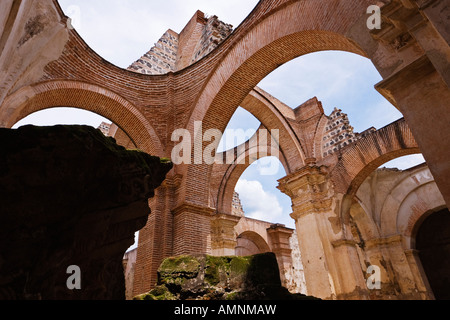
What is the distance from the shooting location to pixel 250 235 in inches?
564

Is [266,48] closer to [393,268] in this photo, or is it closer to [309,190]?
[309,190]

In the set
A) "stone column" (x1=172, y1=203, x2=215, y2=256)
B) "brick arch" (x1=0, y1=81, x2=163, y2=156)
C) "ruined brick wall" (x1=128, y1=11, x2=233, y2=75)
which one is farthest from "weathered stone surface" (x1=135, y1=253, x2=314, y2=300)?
"ruined brick wall" (x1=128, y1=11, x2=233, y2=75)

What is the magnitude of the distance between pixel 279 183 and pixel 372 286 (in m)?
4.81

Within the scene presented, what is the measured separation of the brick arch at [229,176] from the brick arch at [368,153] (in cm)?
301

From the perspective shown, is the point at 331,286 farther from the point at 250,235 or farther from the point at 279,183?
the point at 250,235

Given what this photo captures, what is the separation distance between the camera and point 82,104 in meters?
6.47

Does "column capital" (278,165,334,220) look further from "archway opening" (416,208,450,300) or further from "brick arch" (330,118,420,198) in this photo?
"archway opening" (416,208,450,300)

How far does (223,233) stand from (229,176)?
219 cm

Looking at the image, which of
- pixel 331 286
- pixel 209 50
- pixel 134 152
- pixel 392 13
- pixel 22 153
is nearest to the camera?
pixel 22 153

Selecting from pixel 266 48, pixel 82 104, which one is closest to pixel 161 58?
pixel 82 104

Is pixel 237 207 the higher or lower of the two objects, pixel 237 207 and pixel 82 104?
the higher

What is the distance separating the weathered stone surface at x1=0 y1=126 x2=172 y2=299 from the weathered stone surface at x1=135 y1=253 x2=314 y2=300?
0.56 meters

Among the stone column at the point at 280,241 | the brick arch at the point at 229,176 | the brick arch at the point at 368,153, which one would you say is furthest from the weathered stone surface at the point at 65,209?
the stone column at the point at 280,241

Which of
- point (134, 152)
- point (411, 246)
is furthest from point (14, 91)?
point (411, 246)
